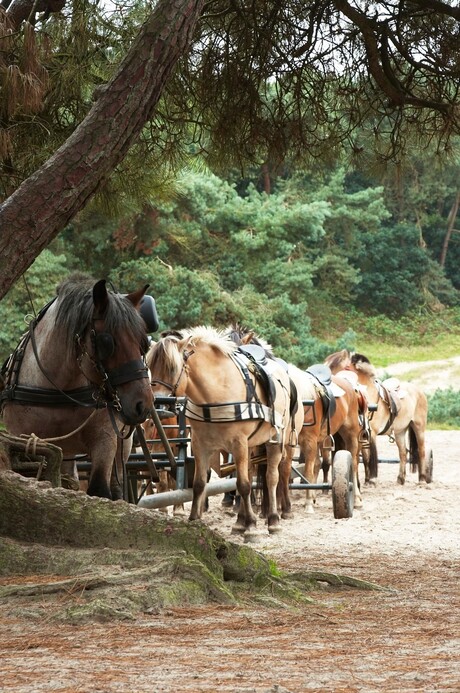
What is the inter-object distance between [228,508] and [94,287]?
22.4ft

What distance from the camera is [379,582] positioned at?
566 centimetres

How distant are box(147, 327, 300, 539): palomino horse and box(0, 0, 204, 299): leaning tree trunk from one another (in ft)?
14.2

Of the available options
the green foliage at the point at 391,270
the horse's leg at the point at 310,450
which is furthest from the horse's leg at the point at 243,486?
the green foliage at the point at 391,270

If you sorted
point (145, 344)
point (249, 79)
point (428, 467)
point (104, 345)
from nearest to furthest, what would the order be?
point (104, 345) < point (145, 344) < point (249, 79) < point (428, 467)

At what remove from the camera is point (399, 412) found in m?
16.2

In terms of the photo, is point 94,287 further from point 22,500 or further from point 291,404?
point 291,404

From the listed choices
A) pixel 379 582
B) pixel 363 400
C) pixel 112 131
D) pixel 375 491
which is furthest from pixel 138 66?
pixel 375 491

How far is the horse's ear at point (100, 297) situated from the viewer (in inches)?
226

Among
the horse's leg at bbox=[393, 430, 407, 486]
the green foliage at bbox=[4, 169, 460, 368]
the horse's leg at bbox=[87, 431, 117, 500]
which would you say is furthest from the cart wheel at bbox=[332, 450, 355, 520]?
the green foliage at bbox=[4, 169, 460, 368]

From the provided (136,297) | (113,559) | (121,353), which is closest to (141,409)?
(121,353)

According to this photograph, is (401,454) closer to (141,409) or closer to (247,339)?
(247,339)

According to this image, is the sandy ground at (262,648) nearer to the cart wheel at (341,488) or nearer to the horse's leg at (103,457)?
the horse's leg at (103,457)

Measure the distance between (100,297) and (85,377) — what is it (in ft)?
1.69

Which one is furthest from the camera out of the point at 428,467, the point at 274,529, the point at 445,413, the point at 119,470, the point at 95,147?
the point at 445,413
